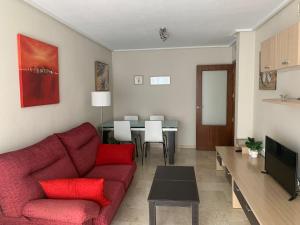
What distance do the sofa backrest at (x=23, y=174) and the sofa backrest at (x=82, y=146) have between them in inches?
17.4

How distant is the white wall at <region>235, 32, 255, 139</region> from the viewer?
4207mm

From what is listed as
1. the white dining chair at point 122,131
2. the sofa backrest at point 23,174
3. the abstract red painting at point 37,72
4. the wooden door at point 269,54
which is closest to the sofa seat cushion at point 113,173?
the sofa backrest at point 23,174

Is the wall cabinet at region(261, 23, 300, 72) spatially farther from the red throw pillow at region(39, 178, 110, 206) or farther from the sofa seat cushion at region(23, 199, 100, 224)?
the sofa seat cushion at region(23, 199, 100, 224)

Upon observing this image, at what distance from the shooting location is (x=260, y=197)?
2305 millimetres

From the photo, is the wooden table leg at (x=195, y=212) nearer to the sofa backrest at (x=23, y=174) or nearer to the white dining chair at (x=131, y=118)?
the sofa backrest at (x=23, y=174)

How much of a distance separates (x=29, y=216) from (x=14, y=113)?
3.59 feet

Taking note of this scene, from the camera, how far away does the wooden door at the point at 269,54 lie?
257 cm

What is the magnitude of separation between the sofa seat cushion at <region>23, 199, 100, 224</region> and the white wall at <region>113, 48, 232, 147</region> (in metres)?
4.23

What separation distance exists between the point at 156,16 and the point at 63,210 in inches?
104

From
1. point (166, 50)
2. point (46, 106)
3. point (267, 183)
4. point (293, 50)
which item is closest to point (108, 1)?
point (46, 106)

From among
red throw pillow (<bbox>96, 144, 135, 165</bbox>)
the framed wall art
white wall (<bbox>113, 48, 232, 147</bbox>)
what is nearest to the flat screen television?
red throw pillow (<bbox>96, 144, 135, 165</bbox>)

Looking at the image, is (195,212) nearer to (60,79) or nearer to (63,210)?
(63,210)

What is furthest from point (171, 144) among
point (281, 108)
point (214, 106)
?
point (281, 108)

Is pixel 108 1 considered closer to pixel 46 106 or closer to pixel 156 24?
pixel 156 24
